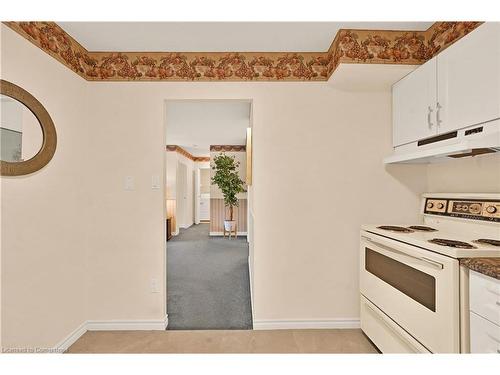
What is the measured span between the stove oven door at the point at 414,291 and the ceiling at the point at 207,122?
7.76 feet

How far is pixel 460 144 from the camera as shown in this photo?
147 centimetres

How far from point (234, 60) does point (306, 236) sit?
1718 mm

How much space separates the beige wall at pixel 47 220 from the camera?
155 cm

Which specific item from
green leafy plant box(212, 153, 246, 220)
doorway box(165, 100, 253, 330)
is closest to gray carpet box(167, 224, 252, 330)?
doorway box(165, 100, 253, 330)

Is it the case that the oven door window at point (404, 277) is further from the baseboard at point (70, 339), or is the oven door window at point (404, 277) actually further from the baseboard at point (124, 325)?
the baseboard at point (70, 339)

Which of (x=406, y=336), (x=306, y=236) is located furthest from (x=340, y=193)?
(x=406, y=336)

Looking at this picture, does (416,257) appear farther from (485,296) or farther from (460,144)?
(460,144)

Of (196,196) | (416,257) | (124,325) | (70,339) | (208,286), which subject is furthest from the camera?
(196,196)

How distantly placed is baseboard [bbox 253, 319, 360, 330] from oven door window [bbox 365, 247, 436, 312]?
603 millimetres

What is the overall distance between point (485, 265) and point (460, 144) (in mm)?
690

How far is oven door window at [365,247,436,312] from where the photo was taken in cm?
145

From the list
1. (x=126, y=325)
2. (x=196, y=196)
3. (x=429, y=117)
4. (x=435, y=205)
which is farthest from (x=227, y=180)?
(x=429, y=117)

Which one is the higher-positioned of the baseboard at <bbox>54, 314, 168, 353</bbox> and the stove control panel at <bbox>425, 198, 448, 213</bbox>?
the stove control panel at <bbox>425, 198, 448, 213</bbox>

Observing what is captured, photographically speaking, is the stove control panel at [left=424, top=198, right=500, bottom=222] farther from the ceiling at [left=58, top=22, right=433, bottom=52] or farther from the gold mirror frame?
the gold mirror frame
